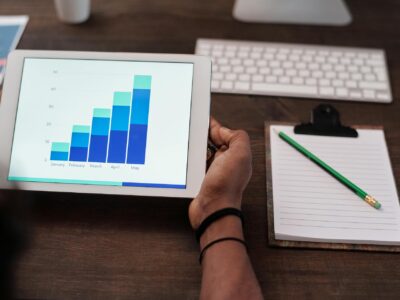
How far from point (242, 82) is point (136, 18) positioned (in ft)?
0.95

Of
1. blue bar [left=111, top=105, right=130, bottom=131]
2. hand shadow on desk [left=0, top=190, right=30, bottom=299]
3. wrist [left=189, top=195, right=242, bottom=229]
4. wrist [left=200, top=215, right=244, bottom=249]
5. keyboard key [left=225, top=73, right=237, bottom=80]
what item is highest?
hand shadow on desk [left=0, top=190, right=30, bottom=299]

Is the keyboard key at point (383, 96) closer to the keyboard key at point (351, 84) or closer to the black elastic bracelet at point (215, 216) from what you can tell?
the keyboard key at point (351, 84)

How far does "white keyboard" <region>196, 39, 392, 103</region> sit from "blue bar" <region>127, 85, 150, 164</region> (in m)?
0.19

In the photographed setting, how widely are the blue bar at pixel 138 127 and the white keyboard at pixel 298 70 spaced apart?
194mm

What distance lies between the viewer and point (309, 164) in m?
0.71

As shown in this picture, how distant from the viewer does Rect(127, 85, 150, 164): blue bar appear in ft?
2.06

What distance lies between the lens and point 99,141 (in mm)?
632

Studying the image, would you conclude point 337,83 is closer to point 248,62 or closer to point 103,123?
point 248,62

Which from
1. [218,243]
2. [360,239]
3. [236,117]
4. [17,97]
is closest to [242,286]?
[218,243]

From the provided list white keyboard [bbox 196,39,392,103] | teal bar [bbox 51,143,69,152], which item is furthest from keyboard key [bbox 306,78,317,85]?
teal bar [bbox 51,143,69,152]

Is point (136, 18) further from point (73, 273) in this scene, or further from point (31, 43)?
point (73, 273)

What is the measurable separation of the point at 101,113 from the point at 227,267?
0.28 m

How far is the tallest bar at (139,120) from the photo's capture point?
63 centimetres

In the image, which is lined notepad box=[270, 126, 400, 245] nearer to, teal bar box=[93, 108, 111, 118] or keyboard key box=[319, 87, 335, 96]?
keyboard key box=[319, 87, 335, 96]
